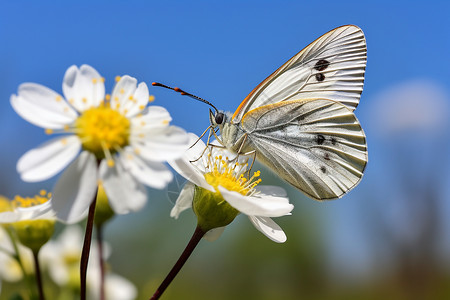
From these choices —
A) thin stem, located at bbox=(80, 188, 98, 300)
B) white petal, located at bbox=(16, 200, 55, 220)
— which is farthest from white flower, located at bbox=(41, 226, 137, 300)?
thin stem, located at bbox=(80, 188, 98, 300)

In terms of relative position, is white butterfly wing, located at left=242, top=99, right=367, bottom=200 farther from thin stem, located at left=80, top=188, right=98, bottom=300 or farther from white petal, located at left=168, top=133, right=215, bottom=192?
thin stem, located at left=80, top=188, right=98, bottom=300

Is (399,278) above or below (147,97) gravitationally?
below

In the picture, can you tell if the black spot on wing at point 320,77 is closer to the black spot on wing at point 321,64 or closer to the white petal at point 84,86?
the black spot on wing at point 321,64

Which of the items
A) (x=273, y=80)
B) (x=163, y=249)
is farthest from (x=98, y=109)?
(x=163, y=249)

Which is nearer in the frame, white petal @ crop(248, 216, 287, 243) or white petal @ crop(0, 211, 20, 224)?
white petal @ crop(0, 211, 20, 224)

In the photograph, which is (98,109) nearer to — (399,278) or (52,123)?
(52,123)

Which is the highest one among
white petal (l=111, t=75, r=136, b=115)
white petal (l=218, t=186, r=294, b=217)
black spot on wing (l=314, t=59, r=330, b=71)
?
black spot on wing (l=314, t=59, r=330, b=71)

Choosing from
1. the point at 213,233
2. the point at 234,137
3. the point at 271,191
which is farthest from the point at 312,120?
the point at 213,233
